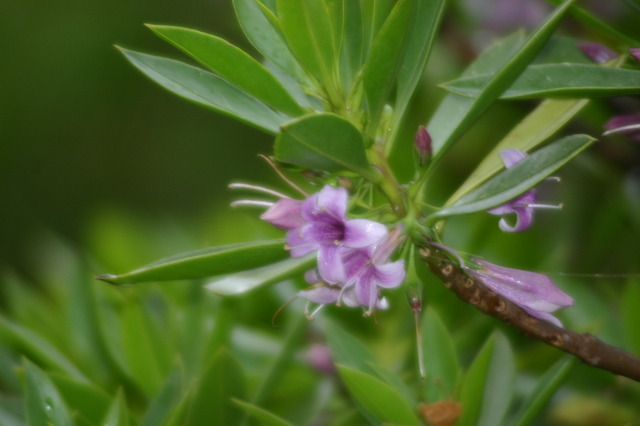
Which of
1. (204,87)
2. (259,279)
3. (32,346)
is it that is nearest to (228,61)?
(204,87)

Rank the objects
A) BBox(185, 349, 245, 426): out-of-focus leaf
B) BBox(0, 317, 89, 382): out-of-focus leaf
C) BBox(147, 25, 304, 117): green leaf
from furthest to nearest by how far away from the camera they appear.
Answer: BBox(0, 317, 89, 382): out-of-focus leaf < BBox(185, 349, 245, 426): out-of-focus leaf < BBox(147, 25, 304, 117): green leaf

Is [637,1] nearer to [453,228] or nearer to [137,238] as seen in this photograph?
[453,228]

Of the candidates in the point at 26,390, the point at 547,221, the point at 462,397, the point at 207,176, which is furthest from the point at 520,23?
the point at 207,176

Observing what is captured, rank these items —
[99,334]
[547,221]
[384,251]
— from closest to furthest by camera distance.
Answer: [384,251] → [99,334] → [547,221]

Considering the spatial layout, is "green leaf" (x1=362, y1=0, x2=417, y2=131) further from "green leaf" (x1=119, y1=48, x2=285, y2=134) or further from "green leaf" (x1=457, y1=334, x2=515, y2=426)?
"green leaf" (x1=457, y1=334, x2=515, y2=426)

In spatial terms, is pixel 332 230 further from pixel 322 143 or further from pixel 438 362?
pixel 438 362

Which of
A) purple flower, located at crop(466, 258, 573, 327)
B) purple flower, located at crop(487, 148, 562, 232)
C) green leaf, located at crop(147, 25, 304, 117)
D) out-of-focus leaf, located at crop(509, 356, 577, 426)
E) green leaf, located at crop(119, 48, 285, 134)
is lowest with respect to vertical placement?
out-of-focus leaf, located at crop(509, 356, 577, 426)

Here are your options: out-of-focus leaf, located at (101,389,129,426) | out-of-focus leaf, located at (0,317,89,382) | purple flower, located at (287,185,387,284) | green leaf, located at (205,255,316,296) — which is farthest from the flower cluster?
out-of-focus leaf, located at (0,317,89,382)
